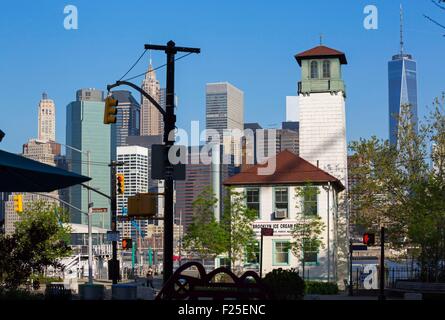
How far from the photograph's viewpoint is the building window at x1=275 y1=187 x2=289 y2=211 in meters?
52.8

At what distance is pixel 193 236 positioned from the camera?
55344 millimetres

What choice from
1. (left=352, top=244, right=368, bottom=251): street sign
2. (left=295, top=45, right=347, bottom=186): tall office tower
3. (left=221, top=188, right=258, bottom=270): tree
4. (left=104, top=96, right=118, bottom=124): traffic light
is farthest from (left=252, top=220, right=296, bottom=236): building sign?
(left=104, top=96, right=118, bottom=124): traffic light

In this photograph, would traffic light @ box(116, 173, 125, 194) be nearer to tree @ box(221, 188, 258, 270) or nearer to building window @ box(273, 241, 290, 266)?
tree @ box(221, 188, 258, 270)

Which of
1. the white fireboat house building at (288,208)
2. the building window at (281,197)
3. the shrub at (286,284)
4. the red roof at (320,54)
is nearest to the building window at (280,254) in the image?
the white fireboat house building at (288,208)

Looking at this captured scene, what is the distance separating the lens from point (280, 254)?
52.5 metres

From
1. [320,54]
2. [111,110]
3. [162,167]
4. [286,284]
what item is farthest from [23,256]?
[320,54]

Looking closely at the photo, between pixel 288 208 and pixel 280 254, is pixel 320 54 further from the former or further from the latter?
pixel 280 254

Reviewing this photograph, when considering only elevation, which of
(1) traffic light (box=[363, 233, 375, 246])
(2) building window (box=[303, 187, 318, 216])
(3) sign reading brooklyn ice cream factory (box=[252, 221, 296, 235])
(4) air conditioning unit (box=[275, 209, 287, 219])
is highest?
(2) building window (box=[303, 187, 318, 216])

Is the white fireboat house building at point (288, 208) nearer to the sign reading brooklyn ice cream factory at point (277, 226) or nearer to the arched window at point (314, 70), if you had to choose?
the sign reading brooklyn ice cream factory at point (277, 226)

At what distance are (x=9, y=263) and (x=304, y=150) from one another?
48.4 m

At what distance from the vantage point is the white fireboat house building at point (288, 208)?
170ft

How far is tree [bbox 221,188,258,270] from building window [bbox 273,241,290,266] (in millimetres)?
1272

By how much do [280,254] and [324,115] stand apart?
1459cm
